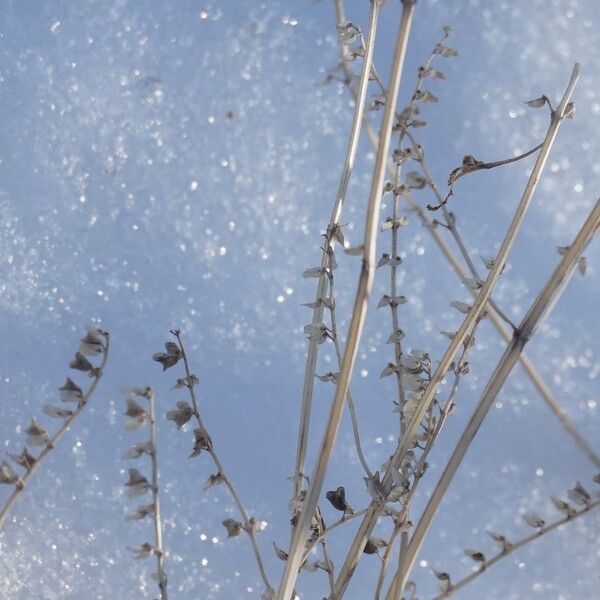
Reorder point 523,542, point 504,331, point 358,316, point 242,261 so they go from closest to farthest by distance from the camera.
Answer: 1. point 358,316
2. point 523,542
3. point 504,331
4. point 242,261

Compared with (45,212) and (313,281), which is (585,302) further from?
(45,212)

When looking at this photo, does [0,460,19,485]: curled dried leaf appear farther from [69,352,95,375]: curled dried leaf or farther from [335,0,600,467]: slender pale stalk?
[335,0,600,467]: slender pale stalk

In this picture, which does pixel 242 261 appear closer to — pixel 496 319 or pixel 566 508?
pixel 496 319

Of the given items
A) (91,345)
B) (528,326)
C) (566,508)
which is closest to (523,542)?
(566,508)

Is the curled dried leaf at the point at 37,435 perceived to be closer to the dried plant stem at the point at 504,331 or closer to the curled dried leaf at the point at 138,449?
the curled dried leaf at the point at 138,449

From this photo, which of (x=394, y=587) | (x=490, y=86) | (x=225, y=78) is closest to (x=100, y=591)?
(x=394, y=587)

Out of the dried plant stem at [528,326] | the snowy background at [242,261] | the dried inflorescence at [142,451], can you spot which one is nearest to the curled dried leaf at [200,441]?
the dried inflorescence at [142,451]

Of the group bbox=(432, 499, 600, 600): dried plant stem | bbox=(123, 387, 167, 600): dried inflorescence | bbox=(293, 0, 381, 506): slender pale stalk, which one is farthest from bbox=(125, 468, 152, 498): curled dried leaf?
bbox=(432, 499, 600, 600): dried plant stem
